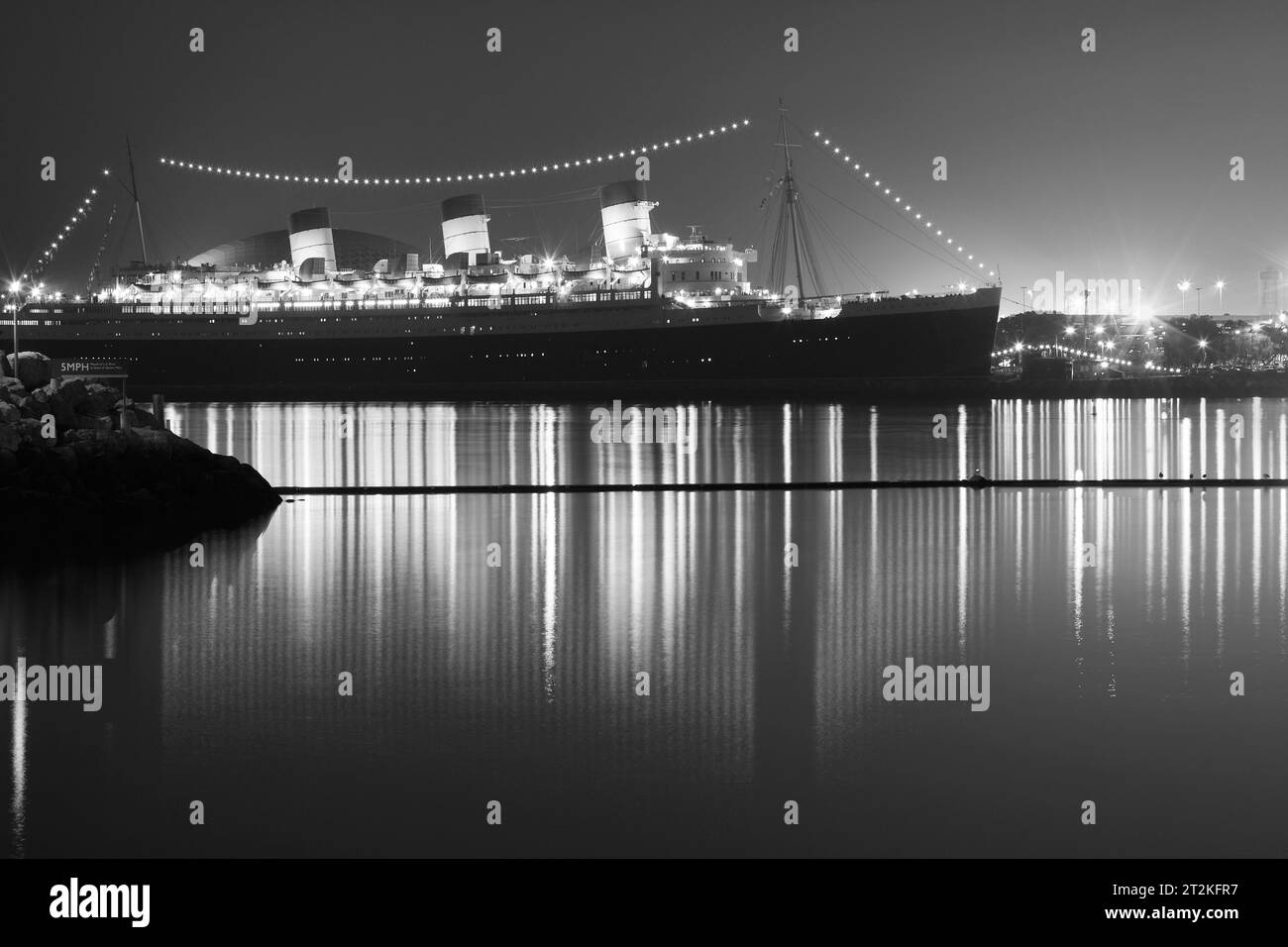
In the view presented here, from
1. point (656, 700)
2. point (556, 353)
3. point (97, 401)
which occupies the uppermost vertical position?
point (556, 353)

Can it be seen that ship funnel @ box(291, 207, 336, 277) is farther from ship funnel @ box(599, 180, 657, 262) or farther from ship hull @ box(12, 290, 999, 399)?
ship funnel @ box(599, 180, 657, 262)

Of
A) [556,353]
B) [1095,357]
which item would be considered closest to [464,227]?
[556,353]

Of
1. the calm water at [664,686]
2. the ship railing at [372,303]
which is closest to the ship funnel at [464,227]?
the ship railing at [372,303]

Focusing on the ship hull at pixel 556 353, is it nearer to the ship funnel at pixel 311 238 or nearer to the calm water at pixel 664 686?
the ship funnel at pixel 311 238

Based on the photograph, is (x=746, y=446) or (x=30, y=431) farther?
(x=746, y=446)

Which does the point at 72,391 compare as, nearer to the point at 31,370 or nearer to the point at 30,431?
the point at 30,431

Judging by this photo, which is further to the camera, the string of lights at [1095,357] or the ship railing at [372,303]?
the string of lights at [1095,357]
